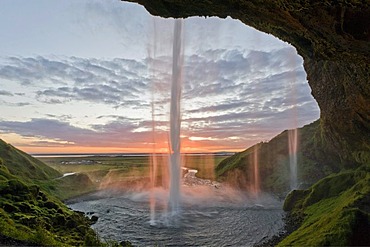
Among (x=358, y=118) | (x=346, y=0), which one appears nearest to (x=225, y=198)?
(x=358, y=118)

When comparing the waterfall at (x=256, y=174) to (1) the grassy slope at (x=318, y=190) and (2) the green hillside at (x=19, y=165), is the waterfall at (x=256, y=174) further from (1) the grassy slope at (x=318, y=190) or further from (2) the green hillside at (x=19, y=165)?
(2) the green hillside at (x=19, y=165)

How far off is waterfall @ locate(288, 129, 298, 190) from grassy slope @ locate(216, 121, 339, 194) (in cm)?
107

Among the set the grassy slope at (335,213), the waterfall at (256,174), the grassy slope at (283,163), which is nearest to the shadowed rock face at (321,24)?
the grassy slope at (335,213)

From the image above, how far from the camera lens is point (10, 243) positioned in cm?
1384

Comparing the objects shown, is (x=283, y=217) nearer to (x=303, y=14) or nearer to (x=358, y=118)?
(x=358, y=118)

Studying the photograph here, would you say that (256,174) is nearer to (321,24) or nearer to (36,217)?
(36,217)

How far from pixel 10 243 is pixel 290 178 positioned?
206ft

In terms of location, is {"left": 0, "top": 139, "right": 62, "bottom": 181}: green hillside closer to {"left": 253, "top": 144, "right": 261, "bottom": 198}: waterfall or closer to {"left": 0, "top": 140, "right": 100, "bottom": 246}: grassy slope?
{"left": 0, "top": 140, "right": 100, "bottom": 246}: grassy slope

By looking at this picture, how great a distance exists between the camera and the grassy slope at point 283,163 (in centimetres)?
6006

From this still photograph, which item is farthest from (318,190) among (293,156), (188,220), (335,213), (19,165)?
(19,165)

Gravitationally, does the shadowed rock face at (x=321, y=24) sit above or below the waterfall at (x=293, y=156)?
above

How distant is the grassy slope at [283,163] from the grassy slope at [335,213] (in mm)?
16603

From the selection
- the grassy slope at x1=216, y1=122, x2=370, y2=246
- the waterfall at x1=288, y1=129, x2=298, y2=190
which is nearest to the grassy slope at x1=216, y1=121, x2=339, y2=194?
the grassy slope at x1=216, y1=122, x2=370, y2=246

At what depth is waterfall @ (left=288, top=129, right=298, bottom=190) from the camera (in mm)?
64062
